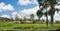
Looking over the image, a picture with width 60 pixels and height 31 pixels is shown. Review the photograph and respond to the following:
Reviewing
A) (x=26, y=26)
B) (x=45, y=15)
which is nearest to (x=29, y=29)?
(x=26, y=26)

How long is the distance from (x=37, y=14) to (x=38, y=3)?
466mm

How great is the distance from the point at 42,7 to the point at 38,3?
0.82 feet

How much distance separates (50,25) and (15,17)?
1.44 meters

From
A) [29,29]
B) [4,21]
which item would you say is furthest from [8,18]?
[29,29]

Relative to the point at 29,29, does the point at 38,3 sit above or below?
above

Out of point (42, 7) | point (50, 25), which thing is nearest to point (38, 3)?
point (42, 7)

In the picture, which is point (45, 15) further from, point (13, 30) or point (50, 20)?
point (13, 30)

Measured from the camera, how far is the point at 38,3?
10141mm

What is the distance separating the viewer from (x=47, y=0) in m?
10.3

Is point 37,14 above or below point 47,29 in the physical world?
above

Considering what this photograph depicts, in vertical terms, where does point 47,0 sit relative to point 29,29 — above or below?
above

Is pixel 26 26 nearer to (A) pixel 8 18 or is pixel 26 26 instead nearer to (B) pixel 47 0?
(A) pixel 8 18

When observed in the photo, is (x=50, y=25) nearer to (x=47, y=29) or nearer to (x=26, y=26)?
(x=47, y=29)

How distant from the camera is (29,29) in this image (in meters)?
9.99
